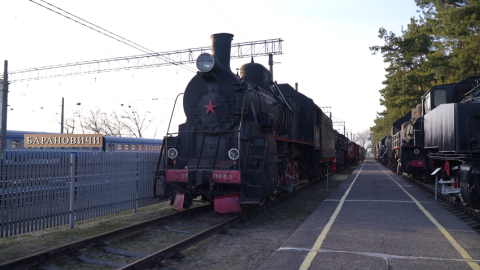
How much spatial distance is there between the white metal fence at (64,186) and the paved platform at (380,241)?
4279mm

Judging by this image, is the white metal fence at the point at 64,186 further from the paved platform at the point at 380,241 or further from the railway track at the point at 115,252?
the paved platform at the point at 380,241

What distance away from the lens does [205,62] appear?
7.90 metres

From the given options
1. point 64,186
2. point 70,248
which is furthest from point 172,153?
point 70,248

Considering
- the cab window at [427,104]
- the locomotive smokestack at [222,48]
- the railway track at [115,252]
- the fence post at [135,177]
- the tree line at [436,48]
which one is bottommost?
the railway track at [115,252]

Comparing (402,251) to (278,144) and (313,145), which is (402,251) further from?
(313,145)

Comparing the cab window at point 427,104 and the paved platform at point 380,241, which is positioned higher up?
the cab window at point 427,104

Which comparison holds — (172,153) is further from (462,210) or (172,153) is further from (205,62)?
(462,210)

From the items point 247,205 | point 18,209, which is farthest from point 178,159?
point 18,209

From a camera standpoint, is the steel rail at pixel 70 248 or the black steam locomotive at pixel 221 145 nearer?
the steel rail at pixel 70 248

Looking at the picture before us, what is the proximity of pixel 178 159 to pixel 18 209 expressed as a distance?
349 cm

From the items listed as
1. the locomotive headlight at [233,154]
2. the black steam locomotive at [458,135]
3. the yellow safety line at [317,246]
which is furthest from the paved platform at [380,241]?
the locomotive headlight at [233,154]

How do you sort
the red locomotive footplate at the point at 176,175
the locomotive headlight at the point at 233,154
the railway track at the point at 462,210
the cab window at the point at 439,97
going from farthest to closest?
the cab window at the point at 439,97 < the red locomotive footplate at the point at 176,175 < the locomotive headlight at the point at 233,154 < the railway track at the point at 462,210

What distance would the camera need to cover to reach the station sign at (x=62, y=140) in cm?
1792

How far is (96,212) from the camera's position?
7.43m
